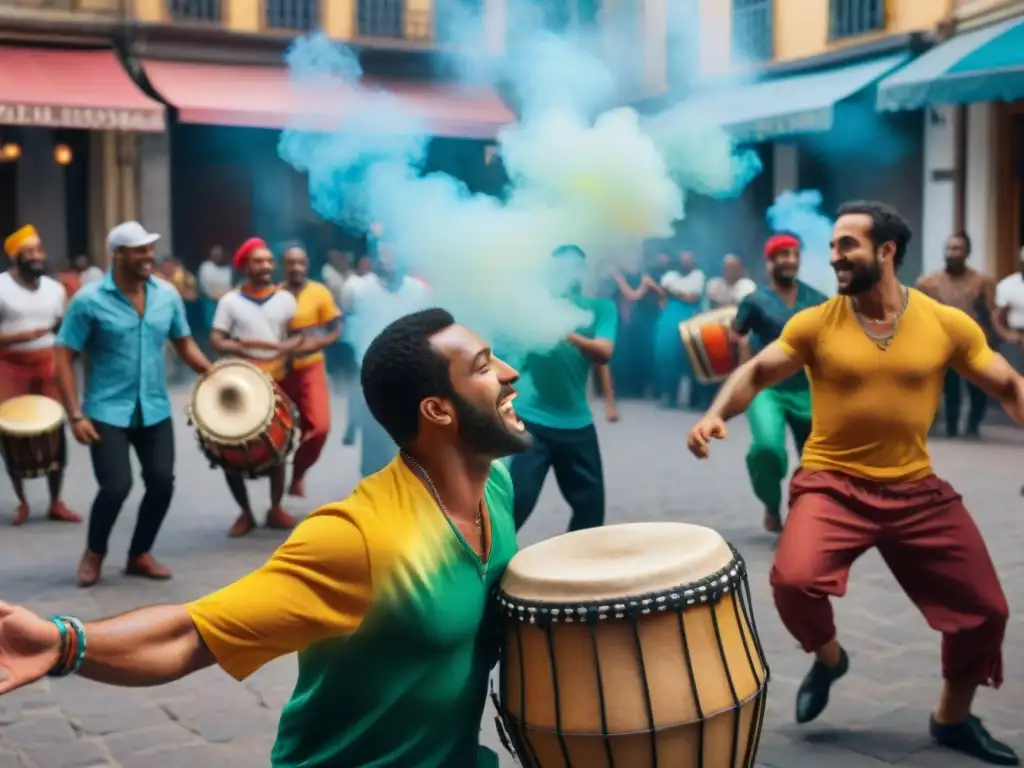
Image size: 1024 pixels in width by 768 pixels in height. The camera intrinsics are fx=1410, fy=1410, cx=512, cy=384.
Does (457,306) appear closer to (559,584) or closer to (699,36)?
(559,584)

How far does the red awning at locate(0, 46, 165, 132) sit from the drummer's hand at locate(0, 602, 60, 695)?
16958 millimetres

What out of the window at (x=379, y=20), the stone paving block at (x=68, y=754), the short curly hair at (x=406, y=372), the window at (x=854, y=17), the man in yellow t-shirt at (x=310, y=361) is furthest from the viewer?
the window at (x=379, y=20)

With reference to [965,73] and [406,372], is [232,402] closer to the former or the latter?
[406,372]

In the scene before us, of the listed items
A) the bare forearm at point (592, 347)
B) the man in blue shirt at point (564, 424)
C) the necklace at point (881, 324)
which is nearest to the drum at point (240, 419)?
the man in blue shirt at point (564, 424)

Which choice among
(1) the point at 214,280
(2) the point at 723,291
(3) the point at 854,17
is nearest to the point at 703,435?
(2) the point at 723,291

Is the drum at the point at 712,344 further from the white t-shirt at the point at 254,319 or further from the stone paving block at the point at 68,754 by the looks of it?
the stone paving block at the point at 68,754

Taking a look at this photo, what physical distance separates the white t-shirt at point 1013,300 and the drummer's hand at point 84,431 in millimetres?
7826

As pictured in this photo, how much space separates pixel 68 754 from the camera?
179 inches

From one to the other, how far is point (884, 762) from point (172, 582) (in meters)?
3.85

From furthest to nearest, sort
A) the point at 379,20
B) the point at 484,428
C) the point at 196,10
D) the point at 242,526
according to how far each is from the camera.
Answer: the point at 379,20 < the point at 196,10 < the point at 242,526 < the point at 484,428

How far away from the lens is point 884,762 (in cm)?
438

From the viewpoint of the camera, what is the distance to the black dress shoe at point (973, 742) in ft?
14.2

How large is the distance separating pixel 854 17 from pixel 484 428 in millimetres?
15851

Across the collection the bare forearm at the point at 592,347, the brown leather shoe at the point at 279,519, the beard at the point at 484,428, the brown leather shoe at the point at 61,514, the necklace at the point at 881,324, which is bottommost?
the brown leather shoe at the point at 61,514
